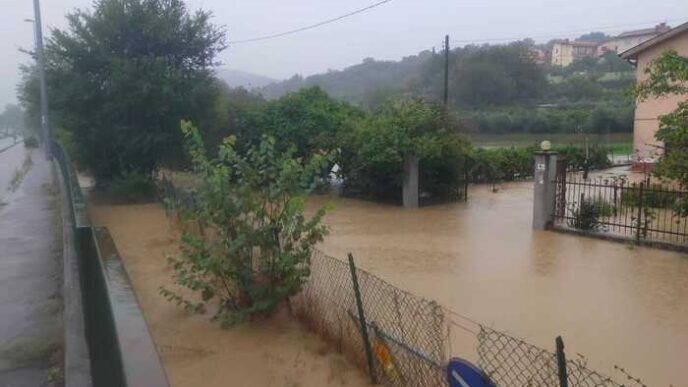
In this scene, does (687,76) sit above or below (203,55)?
below

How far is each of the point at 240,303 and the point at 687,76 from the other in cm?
744

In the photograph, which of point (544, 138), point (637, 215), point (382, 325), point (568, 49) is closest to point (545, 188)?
point (637, 215)

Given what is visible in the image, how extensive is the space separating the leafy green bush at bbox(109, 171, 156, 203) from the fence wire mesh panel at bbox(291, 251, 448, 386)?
413 inches

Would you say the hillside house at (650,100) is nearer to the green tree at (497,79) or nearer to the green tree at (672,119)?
the green tree at (672,119)

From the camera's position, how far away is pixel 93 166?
694 inches

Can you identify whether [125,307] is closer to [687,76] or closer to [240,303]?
[240,303]

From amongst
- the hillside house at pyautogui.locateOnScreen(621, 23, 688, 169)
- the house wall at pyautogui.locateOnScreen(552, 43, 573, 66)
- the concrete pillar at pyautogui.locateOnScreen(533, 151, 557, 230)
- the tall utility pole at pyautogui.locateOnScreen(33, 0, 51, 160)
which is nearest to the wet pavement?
the tall utility pole at pyautogui.locateOnScreen(33, 0, 51, 160)

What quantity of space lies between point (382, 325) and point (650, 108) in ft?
69.8

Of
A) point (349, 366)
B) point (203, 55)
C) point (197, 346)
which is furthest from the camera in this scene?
point (203, 55)

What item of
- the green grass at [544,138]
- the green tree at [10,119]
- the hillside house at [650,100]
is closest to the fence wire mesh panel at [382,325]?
the hillside house at [650,100]

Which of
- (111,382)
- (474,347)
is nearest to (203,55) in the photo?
(474,347)

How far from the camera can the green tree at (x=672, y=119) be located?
30.0 feet

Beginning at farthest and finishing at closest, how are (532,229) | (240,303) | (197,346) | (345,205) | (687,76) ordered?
(345,205) < (532,229) < (687,76) < (240,303) < (197,346)

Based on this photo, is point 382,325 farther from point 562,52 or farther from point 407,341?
point 562,52
